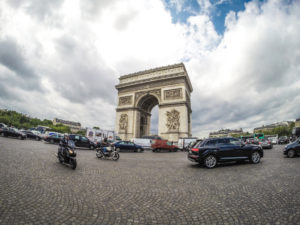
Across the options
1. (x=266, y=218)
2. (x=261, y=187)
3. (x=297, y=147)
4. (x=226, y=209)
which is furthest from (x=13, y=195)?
(x=297, y=147)

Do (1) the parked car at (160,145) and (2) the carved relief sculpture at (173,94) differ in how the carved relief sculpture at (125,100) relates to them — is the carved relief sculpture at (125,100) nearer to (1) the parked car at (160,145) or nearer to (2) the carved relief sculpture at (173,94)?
(2) the carved relief sculpture at (173,94)

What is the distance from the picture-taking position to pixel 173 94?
2744cm

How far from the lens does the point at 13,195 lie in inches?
122

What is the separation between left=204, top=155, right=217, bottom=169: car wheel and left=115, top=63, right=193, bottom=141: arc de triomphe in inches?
692

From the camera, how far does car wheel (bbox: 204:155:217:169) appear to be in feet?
23.6

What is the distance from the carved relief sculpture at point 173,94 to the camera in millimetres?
26936

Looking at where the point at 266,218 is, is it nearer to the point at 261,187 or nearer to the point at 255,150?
the point at 261,187

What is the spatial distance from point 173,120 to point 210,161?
18.6 meters

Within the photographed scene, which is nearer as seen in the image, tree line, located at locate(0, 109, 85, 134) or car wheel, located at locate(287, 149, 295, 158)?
car wheel, located at locate(287, 149, 295, 158)

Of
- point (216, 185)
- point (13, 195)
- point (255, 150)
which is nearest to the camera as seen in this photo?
point (13, 195)

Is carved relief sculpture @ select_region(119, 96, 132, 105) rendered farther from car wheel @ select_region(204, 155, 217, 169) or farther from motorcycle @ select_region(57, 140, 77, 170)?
car wheel @ select_region(204, 155, 217, 169)

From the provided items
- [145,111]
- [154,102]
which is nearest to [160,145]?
[145,111]

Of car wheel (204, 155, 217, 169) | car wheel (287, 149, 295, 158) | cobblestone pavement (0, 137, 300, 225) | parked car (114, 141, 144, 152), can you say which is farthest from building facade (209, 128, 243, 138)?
cobblestone pavement (0, 137, 300, 225)

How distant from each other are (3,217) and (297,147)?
1402cm
